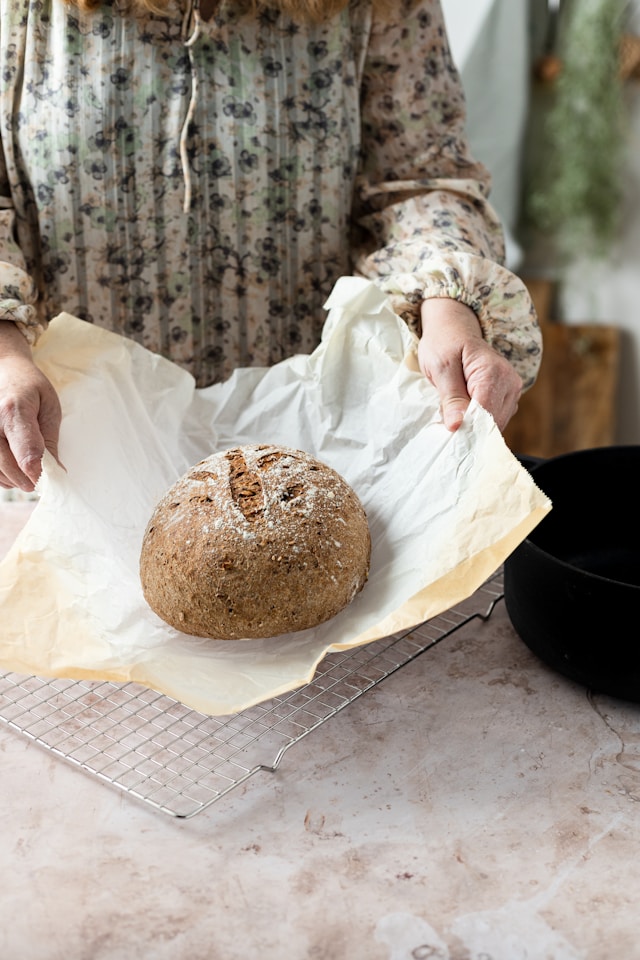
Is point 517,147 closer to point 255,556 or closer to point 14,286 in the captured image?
point 14,286

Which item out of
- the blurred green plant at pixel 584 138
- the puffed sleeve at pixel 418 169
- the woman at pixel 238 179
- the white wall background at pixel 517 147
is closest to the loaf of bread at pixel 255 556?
the woman at pixel 238 179

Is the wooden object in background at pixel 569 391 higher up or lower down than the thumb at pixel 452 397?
lower down

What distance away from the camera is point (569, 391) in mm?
3119

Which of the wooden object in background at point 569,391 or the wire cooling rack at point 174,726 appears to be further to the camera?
the wooden object in background at point 569,391

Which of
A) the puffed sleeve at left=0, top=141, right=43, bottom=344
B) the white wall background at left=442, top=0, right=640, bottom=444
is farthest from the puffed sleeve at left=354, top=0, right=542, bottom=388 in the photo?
the white wall background at left=442, top=0, right=640, bottom=444

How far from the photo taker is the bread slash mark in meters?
1.00

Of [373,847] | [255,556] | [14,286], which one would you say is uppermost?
[14,286]

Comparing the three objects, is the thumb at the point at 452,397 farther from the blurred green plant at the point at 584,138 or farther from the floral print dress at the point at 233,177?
the blurred green plant at the point at 584,138

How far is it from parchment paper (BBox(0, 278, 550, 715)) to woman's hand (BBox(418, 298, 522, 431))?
1.0 inches

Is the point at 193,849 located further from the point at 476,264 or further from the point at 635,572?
the point at 476,264

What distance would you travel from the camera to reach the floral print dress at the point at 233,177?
4.14 ft

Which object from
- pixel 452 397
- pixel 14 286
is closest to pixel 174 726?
pixel 452 397

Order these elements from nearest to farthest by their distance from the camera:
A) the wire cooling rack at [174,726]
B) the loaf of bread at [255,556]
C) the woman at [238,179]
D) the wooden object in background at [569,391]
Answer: the wire cooling rack at [174,726] → the loaf of bread at [255,556] → the woman at [238,179] → the wooden object in background at [569,391]

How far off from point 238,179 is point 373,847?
38.6 inches
